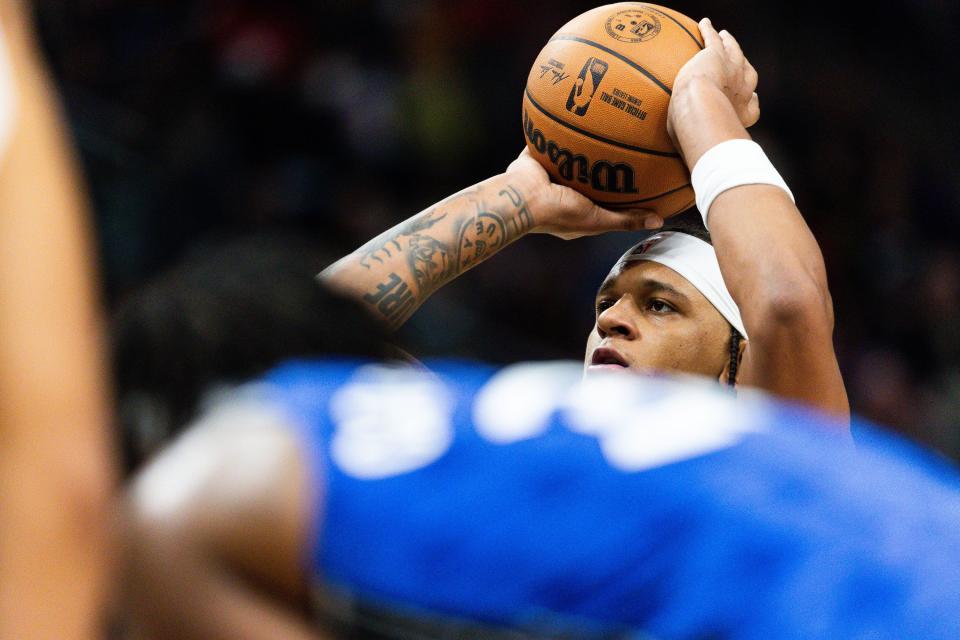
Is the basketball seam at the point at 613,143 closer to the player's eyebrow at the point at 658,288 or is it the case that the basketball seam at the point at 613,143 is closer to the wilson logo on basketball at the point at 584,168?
the wilson logo on basketball at the point at 584,168

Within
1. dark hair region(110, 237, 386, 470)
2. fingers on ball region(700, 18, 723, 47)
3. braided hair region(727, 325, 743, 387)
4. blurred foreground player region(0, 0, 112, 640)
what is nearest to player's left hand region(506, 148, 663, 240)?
braided hair region(727, 325, 743, 387)

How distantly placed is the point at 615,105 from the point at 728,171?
42 cm

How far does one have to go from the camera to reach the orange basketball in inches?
124

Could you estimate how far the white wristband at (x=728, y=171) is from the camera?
2.85 m

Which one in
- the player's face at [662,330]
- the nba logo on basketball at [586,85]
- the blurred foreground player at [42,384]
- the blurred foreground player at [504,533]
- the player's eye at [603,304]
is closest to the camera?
the blurred foreground player at [42,384]

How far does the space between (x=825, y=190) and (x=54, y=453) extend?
7785 mm

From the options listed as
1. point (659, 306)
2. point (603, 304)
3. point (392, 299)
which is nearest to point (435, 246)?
point (392, 299)

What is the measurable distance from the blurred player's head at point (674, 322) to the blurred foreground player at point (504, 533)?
176 centimetres

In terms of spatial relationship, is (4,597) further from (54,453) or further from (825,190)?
(825,190)

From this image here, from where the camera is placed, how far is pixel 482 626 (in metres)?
1.45

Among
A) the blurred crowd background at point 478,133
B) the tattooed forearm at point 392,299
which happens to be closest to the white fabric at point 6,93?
the tattooed forearm at point 392,299

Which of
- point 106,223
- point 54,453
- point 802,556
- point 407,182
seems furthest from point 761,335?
point 407,182

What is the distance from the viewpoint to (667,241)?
344 centimetres

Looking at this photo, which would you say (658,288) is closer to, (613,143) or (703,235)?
(703,235)
